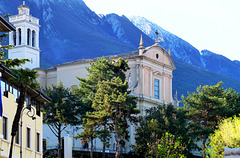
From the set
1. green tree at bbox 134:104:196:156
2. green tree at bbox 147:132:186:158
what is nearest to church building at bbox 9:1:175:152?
green tree at bbox 134:104:196:156

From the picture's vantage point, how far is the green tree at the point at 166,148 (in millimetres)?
65812

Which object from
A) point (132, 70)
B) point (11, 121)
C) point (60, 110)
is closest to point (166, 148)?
point (60, 110)

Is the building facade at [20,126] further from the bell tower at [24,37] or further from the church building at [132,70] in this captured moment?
the bell tower at [24,37]

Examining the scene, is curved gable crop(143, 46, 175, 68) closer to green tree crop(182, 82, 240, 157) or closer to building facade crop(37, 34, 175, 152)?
building facade crop(37, 34, 175, 152)

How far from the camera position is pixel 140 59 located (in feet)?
285

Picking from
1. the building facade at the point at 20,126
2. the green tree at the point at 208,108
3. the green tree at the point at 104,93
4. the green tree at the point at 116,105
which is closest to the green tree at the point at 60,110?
the green tree at the point at 104,93

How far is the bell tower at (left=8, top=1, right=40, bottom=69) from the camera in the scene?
324 ft

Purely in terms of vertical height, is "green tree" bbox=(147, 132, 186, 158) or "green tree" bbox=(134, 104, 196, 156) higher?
"green tree" bbox=(134, 104, 196, 156)

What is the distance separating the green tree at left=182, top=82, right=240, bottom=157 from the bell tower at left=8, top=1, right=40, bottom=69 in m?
32.4

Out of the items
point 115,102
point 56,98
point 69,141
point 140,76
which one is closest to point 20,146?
point 69,141

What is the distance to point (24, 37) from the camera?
98750 millimetres

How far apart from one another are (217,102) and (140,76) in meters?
16.4

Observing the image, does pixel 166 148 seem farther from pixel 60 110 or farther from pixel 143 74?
pixel 143 74

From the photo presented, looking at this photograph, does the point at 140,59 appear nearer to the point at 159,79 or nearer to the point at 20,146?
the point at 159,79
